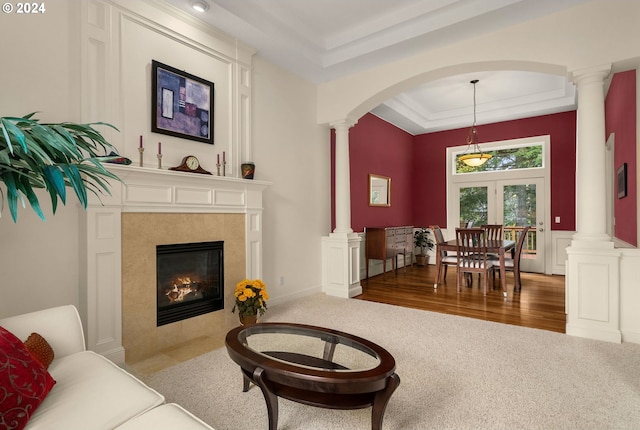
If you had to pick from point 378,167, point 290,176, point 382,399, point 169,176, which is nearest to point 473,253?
point 378,167

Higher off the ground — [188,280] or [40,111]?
[40,111]

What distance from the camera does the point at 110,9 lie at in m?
2.69

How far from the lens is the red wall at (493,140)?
20.4 ft

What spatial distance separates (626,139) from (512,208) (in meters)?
3.32

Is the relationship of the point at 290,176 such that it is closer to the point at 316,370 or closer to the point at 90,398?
the point at 316,370

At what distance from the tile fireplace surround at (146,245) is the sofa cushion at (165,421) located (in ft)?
5.37

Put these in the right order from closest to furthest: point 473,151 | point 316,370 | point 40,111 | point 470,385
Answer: point 316,370 < point 470,385 < point 40,111 < point 473,151

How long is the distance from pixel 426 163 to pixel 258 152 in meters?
5.11

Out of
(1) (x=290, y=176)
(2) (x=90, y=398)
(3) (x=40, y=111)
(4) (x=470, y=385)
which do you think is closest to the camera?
(2) (x=90, y=398)

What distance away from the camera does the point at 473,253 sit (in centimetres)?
481

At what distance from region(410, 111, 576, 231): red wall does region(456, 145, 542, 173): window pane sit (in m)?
0.28

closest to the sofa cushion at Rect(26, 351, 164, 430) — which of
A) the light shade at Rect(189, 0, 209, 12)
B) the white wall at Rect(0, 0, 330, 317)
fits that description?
the white wall at Rect(0, 0, 330, 317)

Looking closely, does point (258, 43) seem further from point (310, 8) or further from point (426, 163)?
point (426, 163)

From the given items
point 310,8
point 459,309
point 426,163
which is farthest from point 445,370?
point 426,163
